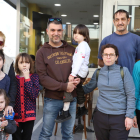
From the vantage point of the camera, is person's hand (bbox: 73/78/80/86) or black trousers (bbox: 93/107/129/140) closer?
black trousers (bbox: 93/107/129/140)

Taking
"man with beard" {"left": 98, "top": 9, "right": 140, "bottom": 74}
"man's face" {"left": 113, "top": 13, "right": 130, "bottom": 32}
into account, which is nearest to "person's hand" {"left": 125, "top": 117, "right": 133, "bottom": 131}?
"man with beard" {"left": 98, "top": 9, "right": 140, "bottom": 74}

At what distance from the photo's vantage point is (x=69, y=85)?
2445mm

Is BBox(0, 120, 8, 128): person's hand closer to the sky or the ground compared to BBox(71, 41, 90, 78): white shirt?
closer to the ground

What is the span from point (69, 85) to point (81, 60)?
0.34 m

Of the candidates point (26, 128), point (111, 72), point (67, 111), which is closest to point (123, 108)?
point (111, 72)

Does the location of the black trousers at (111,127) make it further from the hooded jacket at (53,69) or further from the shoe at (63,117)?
the hooded jacket at (53,69)

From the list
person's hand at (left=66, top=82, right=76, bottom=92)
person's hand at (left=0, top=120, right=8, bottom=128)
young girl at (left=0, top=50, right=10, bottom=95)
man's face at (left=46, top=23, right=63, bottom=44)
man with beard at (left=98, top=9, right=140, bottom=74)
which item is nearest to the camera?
person's hand at (left=0, top=120, right=8, bottom=128)

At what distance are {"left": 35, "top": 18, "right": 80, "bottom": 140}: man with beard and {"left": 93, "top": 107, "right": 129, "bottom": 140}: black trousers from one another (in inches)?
16.8

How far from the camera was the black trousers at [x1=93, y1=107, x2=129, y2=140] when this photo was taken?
2268 mm

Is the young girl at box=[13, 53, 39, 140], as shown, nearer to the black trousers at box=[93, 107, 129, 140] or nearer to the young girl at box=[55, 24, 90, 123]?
the young girl at box=[55, 24, 90, 123]

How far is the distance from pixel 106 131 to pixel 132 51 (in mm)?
1093

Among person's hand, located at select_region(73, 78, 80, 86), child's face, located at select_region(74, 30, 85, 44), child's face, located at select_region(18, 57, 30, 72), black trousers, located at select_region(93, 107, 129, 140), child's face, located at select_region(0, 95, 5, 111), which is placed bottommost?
black trousers, located at select_region(93, 107, 129, 140)

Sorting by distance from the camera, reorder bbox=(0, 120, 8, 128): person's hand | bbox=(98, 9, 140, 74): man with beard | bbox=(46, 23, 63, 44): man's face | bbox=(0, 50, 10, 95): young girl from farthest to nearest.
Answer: bbox=(98, 9, 140, 74): man with beard
bbox=(46, 23, 63, 44): man's face
bbox=(0, 50, 10, 95): young girl
bbox=(0, 120, 8, 128): person's hand

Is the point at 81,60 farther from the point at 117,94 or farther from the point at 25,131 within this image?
the point at 25,131
